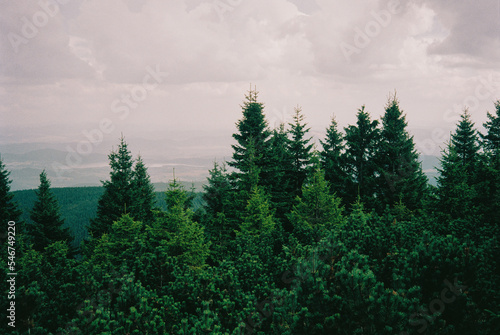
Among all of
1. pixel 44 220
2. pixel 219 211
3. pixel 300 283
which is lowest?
pixel 44 220

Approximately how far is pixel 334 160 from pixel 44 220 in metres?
40.0

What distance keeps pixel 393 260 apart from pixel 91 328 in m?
6.73

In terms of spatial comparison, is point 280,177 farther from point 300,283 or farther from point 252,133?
point 300,283

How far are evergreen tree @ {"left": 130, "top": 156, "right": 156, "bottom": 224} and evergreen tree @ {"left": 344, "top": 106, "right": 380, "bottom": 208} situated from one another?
24381 millimetres

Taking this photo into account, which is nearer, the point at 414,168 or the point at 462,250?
the point at 462,250

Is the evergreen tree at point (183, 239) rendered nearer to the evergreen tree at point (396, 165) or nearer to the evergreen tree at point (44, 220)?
the evergreen tree at point (396, 165)

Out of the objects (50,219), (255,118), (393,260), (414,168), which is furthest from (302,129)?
(50,219)

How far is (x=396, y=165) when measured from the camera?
33.7 metres

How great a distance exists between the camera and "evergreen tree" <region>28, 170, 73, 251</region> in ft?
138

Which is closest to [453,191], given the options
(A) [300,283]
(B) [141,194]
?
(A) [300,283]

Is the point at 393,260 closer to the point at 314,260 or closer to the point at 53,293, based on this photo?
the point at 314,260

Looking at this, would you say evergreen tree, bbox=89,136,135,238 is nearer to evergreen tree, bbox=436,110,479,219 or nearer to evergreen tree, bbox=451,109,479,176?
evergreen tree, bbox=436,110,479,219

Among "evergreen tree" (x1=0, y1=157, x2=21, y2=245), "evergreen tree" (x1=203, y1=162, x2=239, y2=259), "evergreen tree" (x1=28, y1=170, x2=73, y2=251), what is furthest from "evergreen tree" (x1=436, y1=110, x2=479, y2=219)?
"evergreen tree" (x1=0, y1=157, x2=21, y2=245)

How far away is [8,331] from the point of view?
6.50 metres
